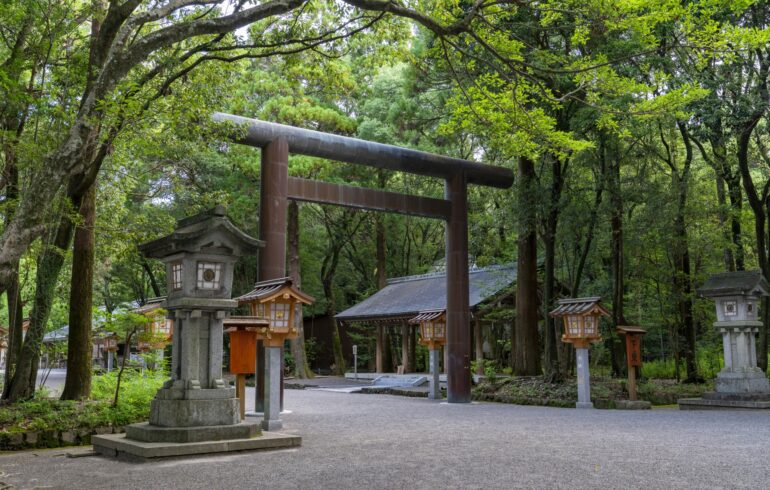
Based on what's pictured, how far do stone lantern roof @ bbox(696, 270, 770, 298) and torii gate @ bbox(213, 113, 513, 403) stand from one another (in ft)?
16.2

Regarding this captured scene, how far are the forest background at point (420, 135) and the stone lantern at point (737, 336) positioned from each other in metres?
1.80

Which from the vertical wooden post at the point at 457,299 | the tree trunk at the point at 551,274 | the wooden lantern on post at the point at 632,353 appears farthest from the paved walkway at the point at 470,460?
the tree trunk at the point at 551,274

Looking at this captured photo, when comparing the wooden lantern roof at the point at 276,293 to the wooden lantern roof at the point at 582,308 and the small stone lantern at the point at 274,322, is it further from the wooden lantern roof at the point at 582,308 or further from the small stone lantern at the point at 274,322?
the wooden lantern roof at the point at 582,308

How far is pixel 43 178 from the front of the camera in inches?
219

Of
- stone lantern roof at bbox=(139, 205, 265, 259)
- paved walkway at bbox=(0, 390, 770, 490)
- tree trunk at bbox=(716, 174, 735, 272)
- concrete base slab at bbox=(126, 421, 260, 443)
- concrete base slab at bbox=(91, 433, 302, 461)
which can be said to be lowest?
paved walkway at bbox=(0, 390, 770, 490)

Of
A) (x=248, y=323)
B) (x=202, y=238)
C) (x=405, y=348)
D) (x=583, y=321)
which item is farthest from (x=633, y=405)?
(x=405, y=348)

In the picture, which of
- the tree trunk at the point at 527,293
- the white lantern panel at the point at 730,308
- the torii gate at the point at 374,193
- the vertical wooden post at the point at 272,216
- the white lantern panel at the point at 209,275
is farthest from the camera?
the tree trunk at the point at 527,293

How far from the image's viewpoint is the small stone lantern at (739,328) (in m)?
12.9

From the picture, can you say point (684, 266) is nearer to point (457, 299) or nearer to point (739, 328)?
point (739, 328)

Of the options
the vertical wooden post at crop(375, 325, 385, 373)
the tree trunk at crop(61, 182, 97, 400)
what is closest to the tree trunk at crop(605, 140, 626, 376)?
the vertical wooden post at crop(375, 325, 385, 373)

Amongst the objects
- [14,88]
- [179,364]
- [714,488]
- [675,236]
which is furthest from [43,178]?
[675,236]

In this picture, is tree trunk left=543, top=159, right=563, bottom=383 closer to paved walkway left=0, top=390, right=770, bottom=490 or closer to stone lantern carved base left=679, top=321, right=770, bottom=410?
stone lantern carved base left=679, top=321, right=770, bottom=410

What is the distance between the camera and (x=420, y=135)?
2300cm

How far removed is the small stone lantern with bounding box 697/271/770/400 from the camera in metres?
12.9
